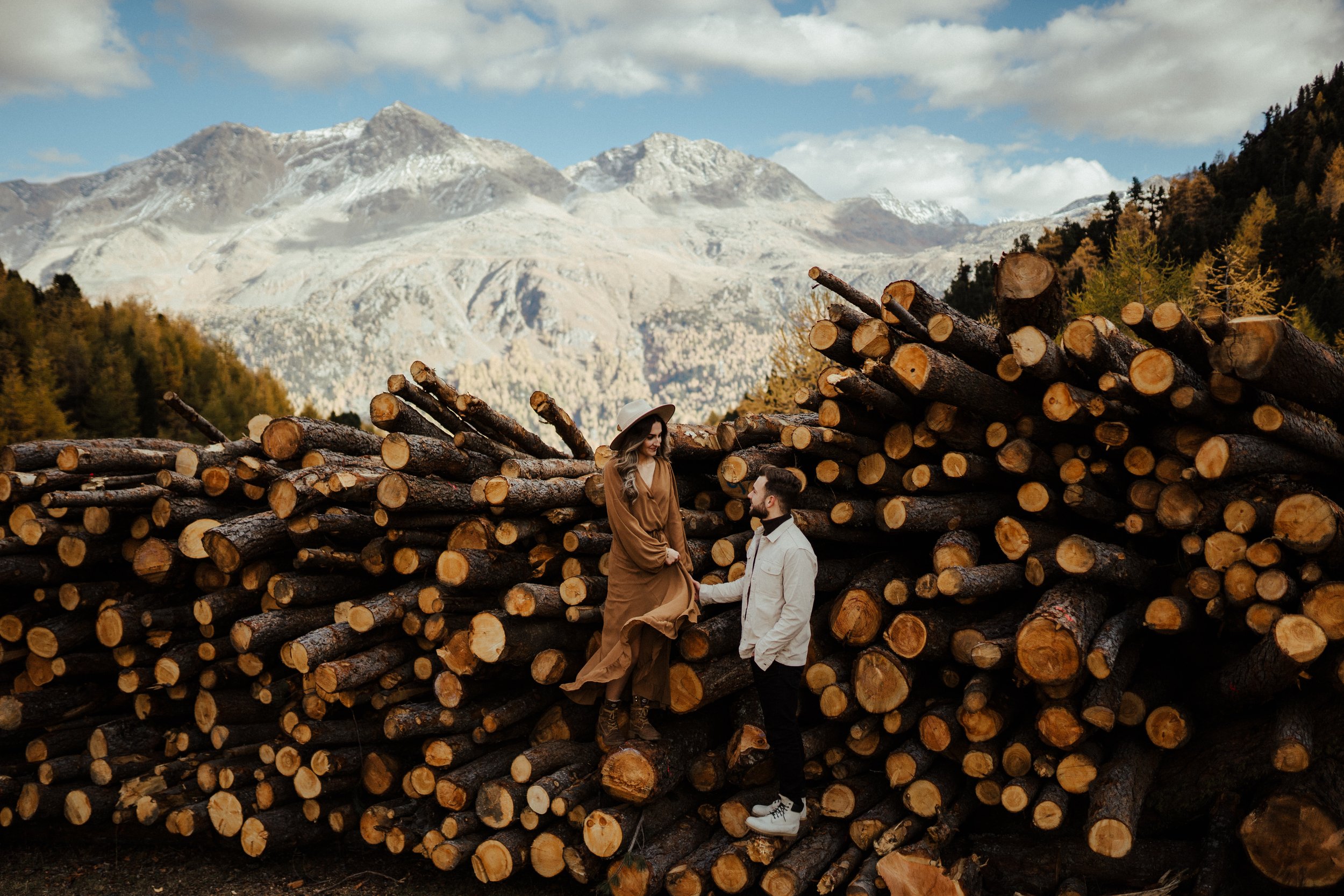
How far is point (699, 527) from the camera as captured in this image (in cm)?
641

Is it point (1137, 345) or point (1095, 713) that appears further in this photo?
point (1137, 345)

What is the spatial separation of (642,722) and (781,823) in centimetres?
108

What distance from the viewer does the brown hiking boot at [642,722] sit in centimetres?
531

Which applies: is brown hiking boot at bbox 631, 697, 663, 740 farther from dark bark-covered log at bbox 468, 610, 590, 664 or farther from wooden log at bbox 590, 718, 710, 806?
dark bark-covered log at bbox 468, 610, 590, 664

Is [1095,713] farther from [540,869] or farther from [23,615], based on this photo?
[23,615]

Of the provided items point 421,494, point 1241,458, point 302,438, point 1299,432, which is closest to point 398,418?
point 421,494

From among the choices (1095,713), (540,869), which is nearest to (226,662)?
(540,869)

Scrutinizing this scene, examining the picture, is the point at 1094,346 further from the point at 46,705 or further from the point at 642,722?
the point at 46,705

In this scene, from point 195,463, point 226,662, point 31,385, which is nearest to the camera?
point 226,662

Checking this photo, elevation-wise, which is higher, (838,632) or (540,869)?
(838,632)

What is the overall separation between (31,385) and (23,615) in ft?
136

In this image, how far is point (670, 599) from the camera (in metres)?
5.32

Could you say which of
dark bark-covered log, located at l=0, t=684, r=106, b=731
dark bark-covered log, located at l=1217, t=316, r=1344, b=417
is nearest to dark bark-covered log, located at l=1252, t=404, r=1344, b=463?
dark bark-covered log, located at l=1217, t=316, r=1344, b=417

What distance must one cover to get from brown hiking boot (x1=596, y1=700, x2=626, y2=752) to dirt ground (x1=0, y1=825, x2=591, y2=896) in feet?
3.24
